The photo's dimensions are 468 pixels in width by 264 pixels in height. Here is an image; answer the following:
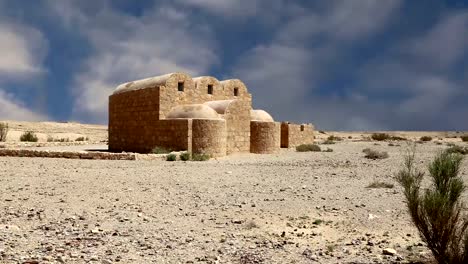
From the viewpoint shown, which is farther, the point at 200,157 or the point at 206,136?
the point at 206,136

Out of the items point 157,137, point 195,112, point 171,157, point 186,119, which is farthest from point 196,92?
point 171,157

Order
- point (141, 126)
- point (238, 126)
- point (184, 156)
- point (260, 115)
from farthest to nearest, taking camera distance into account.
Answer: point (260, 115), point (141, 126), point (238, 126), point (184, 156)

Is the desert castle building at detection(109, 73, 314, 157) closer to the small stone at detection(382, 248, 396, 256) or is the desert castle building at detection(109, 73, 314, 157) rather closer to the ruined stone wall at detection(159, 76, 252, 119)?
the ruined stone wall at detection(159, 76, 252, 119)

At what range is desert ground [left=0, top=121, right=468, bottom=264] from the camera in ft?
16.4

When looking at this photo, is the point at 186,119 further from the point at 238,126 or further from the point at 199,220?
the point at 199,220

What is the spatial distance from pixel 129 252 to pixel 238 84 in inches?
817

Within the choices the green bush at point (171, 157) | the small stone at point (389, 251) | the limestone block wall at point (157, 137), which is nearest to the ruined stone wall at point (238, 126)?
the limestone block wall at point (157, 137)

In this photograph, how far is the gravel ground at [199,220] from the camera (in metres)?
5.01

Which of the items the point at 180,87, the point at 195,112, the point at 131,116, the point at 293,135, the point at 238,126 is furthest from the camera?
the point at 293,135

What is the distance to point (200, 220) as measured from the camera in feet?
21.5

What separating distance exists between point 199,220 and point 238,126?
46.9 ft

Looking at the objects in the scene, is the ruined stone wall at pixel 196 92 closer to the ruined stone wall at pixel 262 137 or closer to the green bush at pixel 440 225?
the ruined stone wall at pixel 262 137

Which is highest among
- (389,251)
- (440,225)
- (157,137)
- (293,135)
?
(293,135)

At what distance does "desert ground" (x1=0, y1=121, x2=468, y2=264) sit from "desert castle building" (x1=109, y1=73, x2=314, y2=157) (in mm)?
7923
